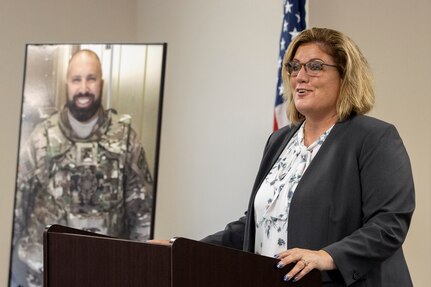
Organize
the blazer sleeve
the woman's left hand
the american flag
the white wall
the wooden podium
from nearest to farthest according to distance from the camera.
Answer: the wooden podium
the woman's left hand
the blazer sleeve
the american flag
the white wall

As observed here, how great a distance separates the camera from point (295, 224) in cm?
225

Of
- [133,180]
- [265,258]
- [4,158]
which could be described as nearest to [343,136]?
[265,258]

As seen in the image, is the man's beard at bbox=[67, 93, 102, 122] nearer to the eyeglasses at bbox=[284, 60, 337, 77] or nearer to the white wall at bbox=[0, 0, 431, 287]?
the white wall at bbox=[0, 0, 431, 287]

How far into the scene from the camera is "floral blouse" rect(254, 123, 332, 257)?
7.63 feet

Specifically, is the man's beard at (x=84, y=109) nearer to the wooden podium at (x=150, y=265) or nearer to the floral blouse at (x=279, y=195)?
the floral blouse at (x=279, y=195)

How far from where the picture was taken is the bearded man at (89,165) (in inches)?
165

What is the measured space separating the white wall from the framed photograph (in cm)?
72

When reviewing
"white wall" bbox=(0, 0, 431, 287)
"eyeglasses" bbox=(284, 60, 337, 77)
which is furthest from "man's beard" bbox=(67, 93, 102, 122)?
"eyeglasses" bbox=(284, 60, 337, 77)

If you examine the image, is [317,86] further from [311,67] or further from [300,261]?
[300,261]

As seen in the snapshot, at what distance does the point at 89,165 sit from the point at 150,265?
2478mm

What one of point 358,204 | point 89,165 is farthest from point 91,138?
point 358,204

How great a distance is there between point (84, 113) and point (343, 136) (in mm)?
2217

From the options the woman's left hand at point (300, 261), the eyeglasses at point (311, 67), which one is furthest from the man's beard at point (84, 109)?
the woman's left hand at point (300, 261)

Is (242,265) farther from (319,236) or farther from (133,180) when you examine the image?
(133,180)
